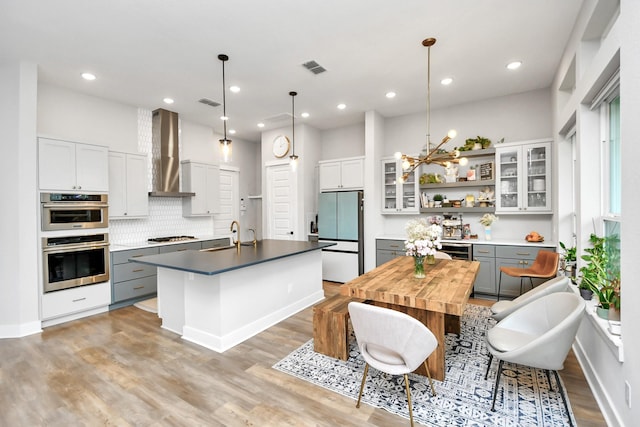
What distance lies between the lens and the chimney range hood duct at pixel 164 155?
509 centimetres

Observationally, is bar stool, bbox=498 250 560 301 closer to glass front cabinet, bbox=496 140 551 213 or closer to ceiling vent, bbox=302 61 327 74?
glass front cabinet, bbox=496 140 551 213

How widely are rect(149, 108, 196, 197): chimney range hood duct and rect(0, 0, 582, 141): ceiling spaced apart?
412 mm

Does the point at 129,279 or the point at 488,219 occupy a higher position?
the point at 488,219

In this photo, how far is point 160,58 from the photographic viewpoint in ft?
11.2

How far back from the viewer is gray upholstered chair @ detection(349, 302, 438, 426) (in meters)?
1.75

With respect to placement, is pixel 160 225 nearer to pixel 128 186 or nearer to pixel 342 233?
pixel 128 186

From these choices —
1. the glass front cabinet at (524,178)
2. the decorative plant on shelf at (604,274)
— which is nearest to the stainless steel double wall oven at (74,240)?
the decorative plant on shelf at (604,274)

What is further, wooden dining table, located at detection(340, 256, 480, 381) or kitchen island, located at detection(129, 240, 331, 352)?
kitchen island, located at detection(129, 240, 331, 352)

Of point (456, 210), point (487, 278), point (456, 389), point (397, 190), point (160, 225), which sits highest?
point (397, 190)

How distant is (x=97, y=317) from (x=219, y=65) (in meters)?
3.63

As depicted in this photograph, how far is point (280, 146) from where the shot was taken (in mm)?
6289

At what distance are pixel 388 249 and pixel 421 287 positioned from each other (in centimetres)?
283

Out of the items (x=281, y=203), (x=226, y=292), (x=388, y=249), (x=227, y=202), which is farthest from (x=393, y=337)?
(x=227, y=202)

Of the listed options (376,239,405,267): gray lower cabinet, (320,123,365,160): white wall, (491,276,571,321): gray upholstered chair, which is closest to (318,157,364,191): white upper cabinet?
(320,123,365,160): white wall
